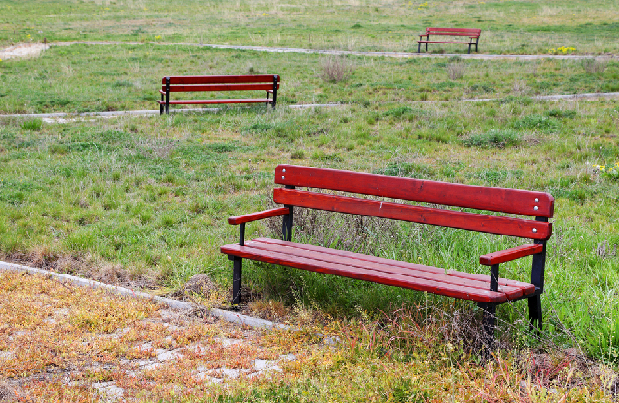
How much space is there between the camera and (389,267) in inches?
174

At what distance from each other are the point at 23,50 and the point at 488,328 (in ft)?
77.9

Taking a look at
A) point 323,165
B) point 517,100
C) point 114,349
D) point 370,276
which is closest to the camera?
point 114,349

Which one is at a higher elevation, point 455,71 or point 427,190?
point 455,71

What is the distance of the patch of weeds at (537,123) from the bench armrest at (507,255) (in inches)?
296

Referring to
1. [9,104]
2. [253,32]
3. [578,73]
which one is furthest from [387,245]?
[253,32]

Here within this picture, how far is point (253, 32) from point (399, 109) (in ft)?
67.0

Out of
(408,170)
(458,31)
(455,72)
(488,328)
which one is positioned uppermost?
(458,31)

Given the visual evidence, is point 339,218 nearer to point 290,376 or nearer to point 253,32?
point 290,376

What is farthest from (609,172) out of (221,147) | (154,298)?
(154,298)

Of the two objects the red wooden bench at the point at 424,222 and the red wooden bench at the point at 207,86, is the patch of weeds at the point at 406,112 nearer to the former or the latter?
the red wooden bench at the point at 207,86

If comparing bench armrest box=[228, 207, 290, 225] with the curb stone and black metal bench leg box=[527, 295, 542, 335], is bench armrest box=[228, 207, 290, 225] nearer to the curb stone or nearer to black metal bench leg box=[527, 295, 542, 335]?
the curb stone

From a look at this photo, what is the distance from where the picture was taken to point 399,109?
12.6 meters

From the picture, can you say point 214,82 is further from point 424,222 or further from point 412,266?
point 412,266

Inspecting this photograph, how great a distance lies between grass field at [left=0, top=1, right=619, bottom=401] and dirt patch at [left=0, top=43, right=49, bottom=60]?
708 mm
